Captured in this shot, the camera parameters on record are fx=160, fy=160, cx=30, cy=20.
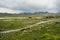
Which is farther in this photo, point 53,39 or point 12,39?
point 12,39

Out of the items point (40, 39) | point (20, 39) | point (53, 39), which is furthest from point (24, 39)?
point (53, 39)

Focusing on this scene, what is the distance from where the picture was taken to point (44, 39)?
59594mm

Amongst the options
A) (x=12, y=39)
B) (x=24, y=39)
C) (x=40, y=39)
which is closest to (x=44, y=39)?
(x=40, y=39)

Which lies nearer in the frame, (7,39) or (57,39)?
(57,39)

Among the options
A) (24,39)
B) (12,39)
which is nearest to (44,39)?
(24,39)

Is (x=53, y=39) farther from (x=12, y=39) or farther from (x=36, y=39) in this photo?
(x=12, y=39)

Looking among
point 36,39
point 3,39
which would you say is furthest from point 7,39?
point 36,39

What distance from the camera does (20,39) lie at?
61.8m

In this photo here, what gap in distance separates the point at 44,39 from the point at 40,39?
62.3 inches

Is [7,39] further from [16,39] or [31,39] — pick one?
[31,39]

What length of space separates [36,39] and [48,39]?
4.71m

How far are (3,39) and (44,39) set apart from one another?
16.2m

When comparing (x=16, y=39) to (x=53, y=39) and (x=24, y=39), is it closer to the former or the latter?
(x=24, y=39)

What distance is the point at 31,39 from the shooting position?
61.3 meters
